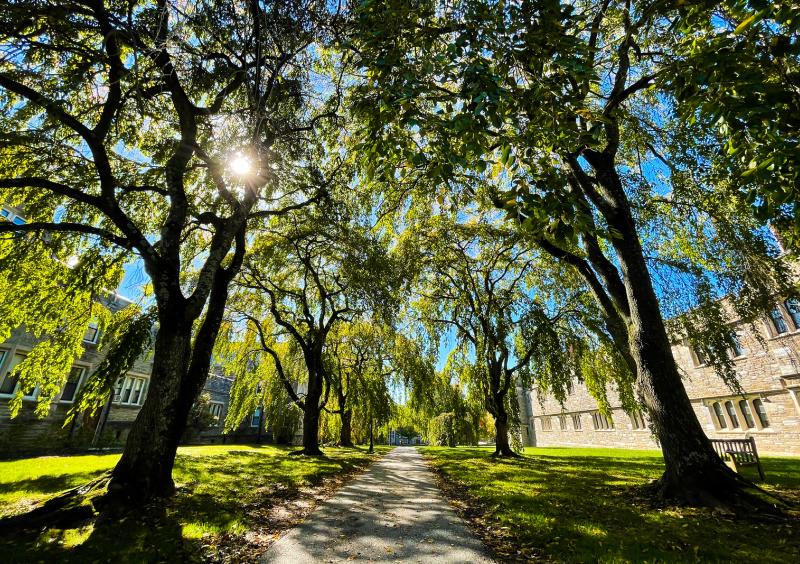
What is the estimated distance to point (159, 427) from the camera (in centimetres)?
574

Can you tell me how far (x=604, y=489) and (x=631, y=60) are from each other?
9616mm

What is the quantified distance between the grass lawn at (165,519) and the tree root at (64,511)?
19 cm

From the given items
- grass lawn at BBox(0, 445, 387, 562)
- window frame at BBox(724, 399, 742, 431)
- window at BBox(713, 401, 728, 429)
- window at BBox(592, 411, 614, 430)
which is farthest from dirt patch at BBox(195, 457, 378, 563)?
window at BBox(592, 411, 614, 430)

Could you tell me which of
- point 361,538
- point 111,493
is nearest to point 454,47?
point 361,538

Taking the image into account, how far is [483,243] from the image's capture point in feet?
44.1

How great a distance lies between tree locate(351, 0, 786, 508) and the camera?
268 centimetres

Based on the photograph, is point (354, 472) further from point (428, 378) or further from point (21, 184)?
point (21, 184)

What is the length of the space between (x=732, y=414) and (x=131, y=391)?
34.5m

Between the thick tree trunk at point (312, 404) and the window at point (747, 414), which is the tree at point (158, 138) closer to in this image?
the thick tree trunk at point (312, 404)

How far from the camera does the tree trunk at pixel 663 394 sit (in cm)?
539

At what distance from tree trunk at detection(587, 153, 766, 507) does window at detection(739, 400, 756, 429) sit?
1797cm

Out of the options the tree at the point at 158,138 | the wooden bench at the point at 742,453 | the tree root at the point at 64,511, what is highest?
the tree at the point at 158,138

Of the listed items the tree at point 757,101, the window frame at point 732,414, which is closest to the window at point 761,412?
the window frame at point 732,414

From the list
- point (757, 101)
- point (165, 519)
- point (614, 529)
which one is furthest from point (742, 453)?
point (165, 519)
